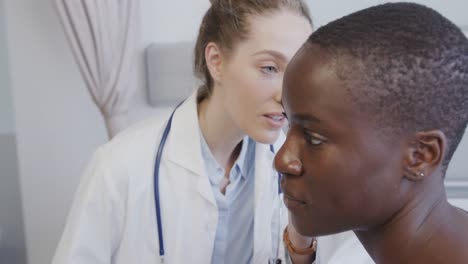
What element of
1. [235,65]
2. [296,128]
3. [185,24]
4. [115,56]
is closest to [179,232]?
[235,65]

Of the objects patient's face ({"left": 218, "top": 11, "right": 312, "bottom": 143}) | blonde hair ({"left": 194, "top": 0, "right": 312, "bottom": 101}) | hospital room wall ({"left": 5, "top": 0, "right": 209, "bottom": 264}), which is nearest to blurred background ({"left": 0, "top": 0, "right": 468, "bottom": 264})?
hospital room wall ({"left": 5, "top": 0, "right": 209, "bottom": 264})

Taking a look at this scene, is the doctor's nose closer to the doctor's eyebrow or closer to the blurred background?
the doctor's eyebrow

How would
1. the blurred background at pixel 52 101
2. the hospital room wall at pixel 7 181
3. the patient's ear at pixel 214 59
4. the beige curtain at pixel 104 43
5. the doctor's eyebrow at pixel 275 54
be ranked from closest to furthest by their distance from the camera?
1. the doctor's eyebrow at pixel 275 54
2. the patient's ear at pixel 214 59
3. the beige curtain at pixel 104 43
4. the blurred background at pixel 52 101
5. the hospital room wall at pixel 7 181

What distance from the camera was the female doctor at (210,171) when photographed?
1144mm

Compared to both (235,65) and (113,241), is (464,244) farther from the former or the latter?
(113,241)

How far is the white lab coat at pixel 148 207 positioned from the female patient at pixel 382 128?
1.96 ft

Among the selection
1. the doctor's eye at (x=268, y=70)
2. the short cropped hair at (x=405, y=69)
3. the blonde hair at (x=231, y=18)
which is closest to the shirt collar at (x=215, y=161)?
the blonde hair at (x=231, y=18)

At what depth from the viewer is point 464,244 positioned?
1.95 feet

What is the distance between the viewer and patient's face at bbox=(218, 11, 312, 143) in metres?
1.12

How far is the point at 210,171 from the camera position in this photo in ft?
4.31

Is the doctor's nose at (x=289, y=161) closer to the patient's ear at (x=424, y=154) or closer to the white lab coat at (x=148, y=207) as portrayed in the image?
the patient's ear at (x=424, y=154)

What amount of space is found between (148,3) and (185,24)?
0.16 m

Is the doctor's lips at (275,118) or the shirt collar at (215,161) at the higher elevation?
the doctor's lips at (275,118)

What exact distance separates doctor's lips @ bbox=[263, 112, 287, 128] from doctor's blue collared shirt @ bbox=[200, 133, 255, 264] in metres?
0.23
